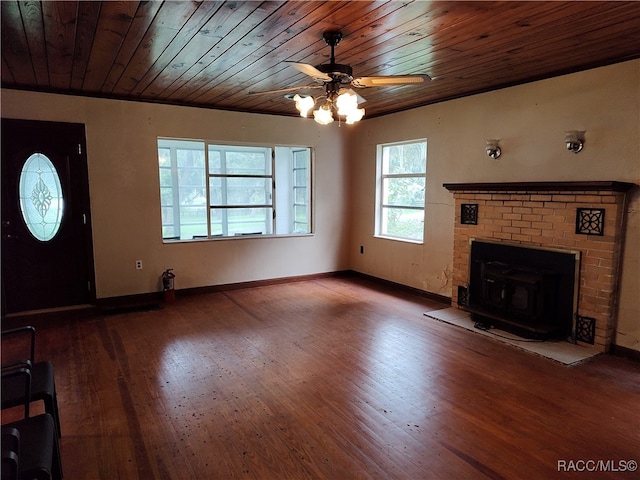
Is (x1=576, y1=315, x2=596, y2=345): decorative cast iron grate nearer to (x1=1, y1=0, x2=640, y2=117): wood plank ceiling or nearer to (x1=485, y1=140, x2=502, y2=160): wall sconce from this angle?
(x1=485, y1=140, x2=502, y2=160): wall sconce

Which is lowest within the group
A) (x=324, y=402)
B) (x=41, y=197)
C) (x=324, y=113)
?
(x=324, y=402)

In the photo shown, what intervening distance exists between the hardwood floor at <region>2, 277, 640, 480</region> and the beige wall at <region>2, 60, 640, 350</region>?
106 cm

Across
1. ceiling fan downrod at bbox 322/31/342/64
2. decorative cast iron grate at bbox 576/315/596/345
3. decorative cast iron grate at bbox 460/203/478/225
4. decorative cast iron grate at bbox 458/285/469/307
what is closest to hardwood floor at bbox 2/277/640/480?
decorative cast iron grate at bbox 576/315/596/345

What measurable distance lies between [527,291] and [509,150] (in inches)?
59.5

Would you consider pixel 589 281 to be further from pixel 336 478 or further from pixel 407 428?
pixel 336 478

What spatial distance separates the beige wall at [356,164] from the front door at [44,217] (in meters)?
0.15

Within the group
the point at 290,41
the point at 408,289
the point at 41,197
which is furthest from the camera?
the point at 408,289

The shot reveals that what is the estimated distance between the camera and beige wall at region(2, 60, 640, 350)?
3.57 m

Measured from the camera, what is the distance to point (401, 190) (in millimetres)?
5836

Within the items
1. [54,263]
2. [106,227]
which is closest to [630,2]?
[106,227]

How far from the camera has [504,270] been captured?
165 inches

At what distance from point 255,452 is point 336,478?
1.61 ft

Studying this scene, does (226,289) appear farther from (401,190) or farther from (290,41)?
(290,41)

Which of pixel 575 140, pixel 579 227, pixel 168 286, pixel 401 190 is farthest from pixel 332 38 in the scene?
pixel 168 286
